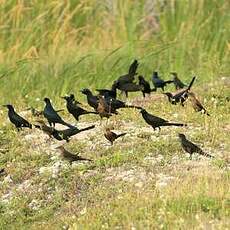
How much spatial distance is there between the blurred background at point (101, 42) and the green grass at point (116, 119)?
18 mm

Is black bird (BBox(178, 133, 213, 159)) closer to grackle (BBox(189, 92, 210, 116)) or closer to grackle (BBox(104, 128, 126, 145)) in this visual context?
grackle (BBox(104, 128, 126, 145))

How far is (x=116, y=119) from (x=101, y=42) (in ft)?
13.9

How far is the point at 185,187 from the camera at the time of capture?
8.71m

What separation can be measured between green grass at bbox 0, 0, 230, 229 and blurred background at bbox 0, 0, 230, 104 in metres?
0.02

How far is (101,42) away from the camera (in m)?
15.9

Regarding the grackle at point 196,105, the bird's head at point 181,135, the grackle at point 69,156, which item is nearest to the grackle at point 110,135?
the grackle at point 69,156

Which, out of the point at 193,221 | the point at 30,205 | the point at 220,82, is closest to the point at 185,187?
the point at 193,221

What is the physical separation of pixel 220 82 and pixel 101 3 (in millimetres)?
3241

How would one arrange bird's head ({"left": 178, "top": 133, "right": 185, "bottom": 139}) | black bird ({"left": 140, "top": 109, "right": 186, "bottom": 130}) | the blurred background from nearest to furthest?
bird's head ({"left": 178, "top": 133, "right": 185, "bottom": 139})
black bird ({"left": 140, "top": 109, "right": 186, "bottom": 130})
the blurred background

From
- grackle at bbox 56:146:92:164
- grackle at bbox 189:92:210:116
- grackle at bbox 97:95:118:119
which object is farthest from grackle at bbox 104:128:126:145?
grackle at bbox 189:92:210:116

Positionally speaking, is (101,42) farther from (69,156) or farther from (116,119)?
(69,156)

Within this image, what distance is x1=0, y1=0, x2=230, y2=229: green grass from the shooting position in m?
8.52

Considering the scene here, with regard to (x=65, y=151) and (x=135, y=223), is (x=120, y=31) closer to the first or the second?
(x=65, y=151)

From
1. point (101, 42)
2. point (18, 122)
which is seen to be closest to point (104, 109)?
point (18, 122)
